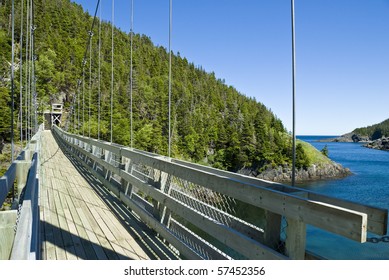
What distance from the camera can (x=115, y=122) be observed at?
219 ft

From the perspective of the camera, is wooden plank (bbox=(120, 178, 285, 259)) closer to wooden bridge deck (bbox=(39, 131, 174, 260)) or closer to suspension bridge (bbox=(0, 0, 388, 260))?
suspension bridge (bbox=(0, 0, 388, 260))

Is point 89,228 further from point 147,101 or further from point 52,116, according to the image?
point 147,101

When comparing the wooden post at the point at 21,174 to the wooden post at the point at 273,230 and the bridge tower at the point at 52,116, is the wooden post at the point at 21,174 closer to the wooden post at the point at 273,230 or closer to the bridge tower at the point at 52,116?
the wooden post at the point at 273,230

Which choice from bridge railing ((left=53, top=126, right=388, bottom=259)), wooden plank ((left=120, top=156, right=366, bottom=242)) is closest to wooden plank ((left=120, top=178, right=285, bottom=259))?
bridge railing ((left=53, top=126, right=388, bottom=259))

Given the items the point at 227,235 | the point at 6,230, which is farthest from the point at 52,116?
the point at 6,230

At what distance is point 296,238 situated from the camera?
2170 millimetres

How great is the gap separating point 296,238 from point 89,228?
3.27 m

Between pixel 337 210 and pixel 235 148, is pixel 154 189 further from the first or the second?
pixel 235 148

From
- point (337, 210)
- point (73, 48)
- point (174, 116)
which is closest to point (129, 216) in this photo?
point (337, 210)

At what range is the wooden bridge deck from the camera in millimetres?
3715

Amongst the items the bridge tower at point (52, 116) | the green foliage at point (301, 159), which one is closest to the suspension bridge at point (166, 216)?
the green foliage at point (301, 159)

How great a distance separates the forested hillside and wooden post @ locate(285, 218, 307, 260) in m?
43.7

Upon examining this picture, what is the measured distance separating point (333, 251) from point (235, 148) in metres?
49.0

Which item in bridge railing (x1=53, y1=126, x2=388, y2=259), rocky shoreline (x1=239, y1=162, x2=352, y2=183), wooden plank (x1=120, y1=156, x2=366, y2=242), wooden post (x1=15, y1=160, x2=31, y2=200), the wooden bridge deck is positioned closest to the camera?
wooden plank (x1=120, y1=156, x2=366, y2=242)
